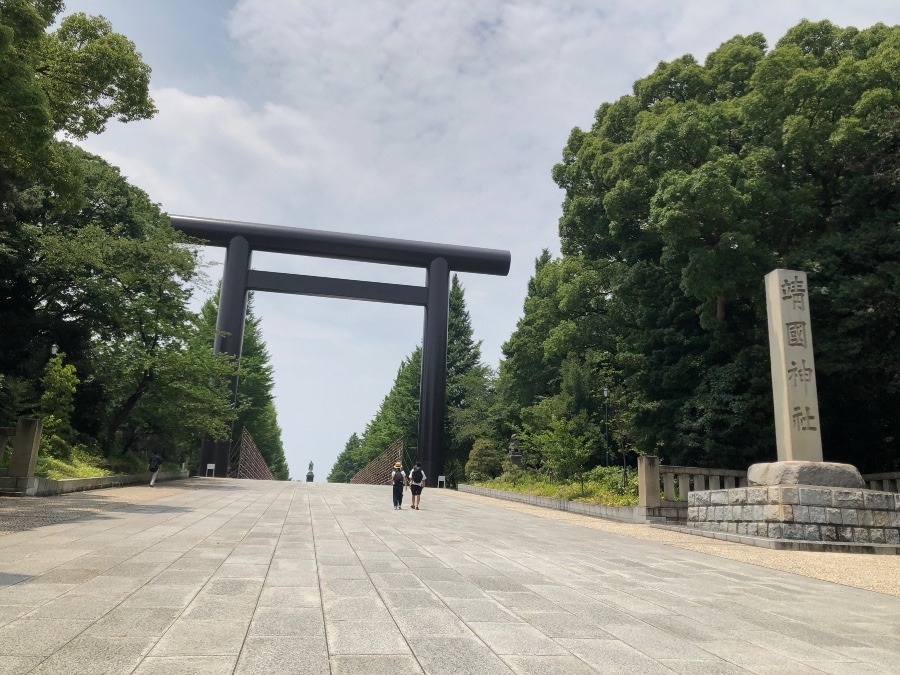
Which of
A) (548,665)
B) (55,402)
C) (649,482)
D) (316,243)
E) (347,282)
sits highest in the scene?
(316,243)

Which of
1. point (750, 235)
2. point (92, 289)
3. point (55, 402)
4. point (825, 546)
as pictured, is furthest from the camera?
point (92, 289)

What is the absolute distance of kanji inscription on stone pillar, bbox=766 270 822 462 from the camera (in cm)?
1130

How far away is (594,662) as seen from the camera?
3.50 metres

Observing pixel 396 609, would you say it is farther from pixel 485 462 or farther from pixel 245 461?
pixel 245 461

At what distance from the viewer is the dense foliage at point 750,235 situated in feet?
48.7

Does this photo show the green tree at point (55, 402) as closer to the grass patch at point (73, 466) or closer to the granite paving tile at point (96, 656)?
the grass patch at point (73, 466)

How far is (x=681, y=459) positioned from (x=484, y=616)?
14.3 metres

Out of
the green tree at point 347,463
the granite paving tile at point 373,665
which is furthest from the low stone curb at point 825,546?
the green tree at point 347,463

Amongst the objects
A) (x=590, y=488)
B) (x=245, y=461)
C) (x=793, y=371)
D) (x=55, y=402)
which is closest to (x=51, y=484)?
(x=55, y=402)

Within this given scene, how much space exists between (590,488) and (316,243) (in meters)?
19.9

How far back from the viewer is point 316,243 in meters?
31.9

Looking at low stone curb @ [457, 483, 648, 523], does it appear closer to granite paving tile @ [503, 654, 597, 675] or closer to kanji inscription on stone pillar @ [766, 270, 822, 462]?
kanji inscription on stone pillar @ [766, 270, 822, 462]

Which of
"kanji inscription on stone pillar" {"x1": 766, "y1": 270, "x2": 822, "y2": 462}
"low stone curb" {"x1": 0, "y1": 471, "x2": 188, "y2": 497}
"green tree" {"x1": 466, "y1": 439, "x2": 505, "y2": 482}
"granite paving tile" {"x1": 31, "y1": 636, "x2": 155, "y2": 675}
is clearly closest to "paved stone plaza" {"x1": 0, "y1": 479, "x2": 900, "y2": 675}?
"granite paving tile" {"x1": 31, "y1": 636, "x2": 155, "y2": 675}

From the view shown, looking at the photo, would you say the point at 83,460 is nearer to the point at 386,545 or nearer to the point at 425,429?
the point at 386,545
